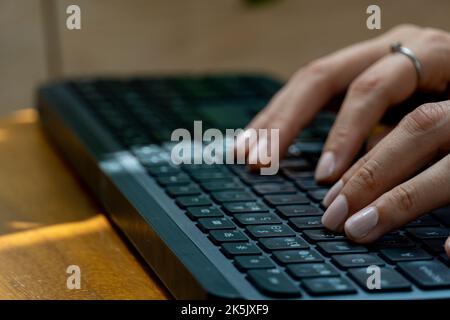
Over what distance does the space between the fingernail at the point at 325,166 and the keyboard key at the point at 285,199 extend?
2.0 inches

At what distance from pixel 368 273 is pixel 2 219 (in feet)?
1.15

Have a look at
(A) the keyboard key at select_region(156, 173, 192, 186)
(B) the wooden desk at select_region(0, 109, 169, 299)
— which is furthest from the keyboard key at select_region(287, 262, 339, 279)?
(A) the keyboard key at select_region(156, 173, 192, 186)

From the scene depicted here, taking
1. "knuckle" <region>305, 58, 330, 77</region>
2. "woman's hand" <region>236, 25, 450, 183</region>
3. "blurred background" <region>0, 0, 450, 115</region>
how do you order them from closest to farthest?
"woman's hand" <region>236, 25, 450, 183</region> < "knuckle" <region>305, 58, 330, 77</region> < "blurred background" <region>0, 0, 450, 115</region>

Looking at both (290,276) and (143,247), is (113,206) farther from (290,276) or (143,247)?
(290,276)

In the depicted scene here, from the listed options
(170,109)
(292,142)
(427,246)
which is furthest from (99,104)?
(427,246)

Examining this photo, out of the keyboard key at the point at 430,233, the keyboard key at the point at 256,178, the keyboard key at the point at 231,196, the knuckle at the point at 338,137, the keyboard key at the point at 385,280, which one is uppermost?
the knuckle at the point at 338,137

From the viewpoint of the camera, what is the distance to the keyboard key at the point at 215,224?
23.3 inches

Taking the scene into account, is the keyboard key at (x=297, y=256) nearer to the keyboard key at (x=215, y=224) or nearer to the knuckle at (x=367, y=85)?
the keyboard key at (x=215, y=224)

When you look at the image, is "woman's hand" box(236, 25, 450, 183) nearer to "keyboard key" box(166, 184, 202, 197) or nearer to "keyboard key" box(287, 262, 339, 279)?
"keyboard key" box(166, 184, 202, 197)

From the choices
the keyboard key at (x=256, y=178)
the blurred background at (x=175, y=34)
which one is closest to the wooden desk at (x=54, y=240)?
the keyboard key at (x=256, y=178)

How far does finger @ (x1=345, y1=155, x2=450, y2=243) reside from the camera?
58cm

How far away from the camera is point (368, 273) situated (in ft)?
1.68

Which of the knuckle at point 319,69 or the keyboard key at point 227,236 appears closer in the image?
the keyboard key at point 227,236

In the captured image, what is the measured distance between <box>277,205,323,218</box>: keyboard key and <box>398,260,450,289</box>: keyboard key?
0.12 metres
